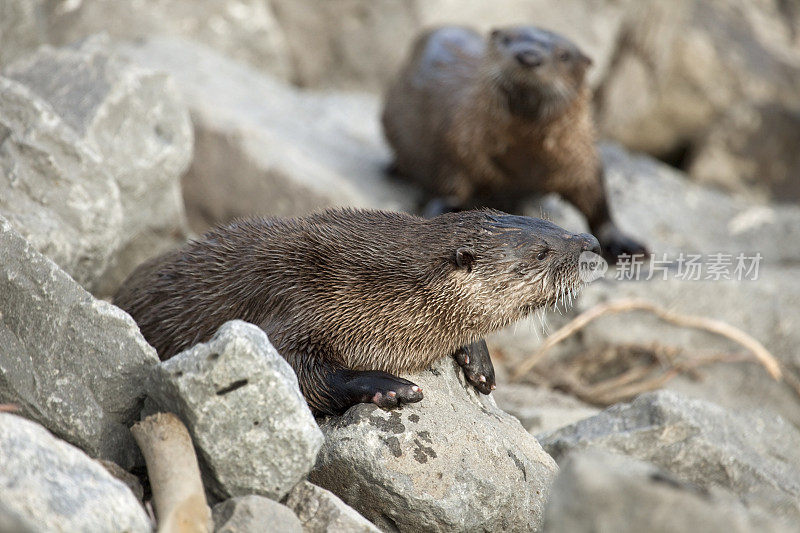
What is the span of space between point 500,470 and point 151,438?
1108mm

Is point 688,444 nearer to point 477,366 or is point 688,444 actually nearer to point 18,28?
point 477,366

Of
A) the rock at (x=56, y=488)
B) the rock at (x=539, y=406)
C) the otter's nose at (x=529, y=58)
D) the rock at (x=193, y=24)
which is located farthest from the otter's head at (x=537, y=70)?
the rock at (x=56, y=488)

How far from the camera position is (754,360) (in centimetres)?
566

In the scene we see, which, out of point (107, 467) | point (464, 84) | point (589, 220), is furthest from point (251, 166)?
point (107, 467)

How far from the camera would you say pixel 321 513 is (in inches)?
102

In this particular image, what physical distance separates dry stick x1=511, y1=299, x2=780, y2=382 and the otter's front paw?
1.89 m

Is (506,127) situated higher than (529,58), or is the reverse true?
(529,58)

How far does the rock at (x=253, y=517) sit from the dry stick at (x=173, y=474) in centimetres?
5

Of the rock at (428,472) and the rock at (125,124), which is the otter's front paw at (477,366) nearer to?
the rock at (428,472)

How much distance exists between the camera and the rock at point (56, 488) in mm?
2086

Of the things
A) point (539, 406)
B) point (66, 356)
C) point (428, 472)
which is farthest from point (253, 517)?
point (539, 406)

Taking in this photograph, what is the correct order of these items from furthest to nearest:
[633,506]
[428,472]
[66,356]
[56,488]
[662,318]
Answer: [662,318], [428,472], [66,356], [56,488], [633,506]

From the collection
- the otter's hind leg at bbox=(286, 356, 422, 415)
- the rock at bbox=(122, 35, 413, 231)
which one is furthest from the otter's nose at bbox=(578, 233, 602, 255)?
the rock at bbox=(122, 35, 413, 231)

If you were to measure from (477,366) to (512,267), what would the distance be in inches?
18.4
